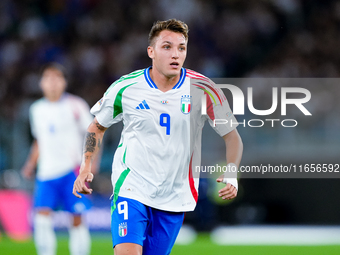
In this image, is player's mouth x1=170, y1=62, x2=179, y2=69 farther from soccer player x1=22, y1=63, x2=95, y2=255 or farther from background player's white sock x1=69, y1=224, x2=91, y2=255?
background player's white sock x1=69, y1=224, x2=91, y2=255

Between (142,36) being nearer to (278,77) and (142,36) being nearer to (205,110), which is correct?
(278,77)

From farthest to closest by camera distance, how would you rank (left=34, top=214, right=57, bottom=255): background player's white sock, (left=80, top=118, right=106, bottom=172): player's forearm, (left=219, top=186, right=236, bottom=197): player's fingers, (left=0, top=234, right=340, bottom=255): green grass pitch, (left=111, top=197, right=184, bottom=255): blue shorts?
(left=0, top=234, right=340, bottom=255): green grass pitch < (left=34, top=214, right=57, bottom=255): background player's white sock < (left=80, top=118, right=106, bottom=172): player's forearm < (left=111, top=197, right=184, bottom=255): blue shorts < (left=219, top=186, right=236, bottom=197): player's fingers

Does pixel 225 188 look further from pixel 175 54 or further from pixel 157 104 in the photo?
pixel 175 54

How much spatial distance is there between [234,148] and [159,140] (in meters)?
0.61

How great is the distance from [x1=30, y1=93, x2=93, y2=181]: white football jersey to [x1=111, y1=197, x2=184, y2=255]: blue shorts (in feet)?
11.6

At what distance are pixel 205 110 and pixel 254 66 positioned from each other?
11711 mm

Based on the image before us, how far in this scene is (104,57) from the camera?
15.9 m

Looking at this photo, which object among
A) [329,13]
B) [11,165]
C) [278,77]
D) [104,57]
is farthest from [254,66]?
[11,165]

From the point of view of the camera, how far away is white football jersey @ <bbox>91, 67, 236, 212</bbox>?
14.7 ft

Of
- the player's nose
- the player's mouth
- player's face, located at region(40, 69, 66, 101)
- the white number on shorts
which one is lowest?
the white number on shorts

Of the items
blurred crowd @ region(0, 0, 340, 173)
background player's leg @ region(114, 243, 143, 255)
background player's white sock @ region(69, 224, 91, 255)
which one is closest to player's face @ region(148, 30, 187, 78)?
background player's leg @ region(114, 243, 143, 255)

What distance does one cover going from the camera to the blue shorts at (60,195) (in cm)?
771

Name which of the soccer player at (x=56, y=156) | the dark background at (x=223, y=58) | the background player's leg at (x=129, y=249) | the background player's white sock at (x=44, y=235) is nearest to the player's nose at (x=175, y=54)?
the background player's leg at (x=129, y=249)

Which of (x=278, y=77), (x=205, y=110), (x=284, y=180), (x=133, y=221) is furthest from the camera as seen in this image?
(x=278, y=77)
